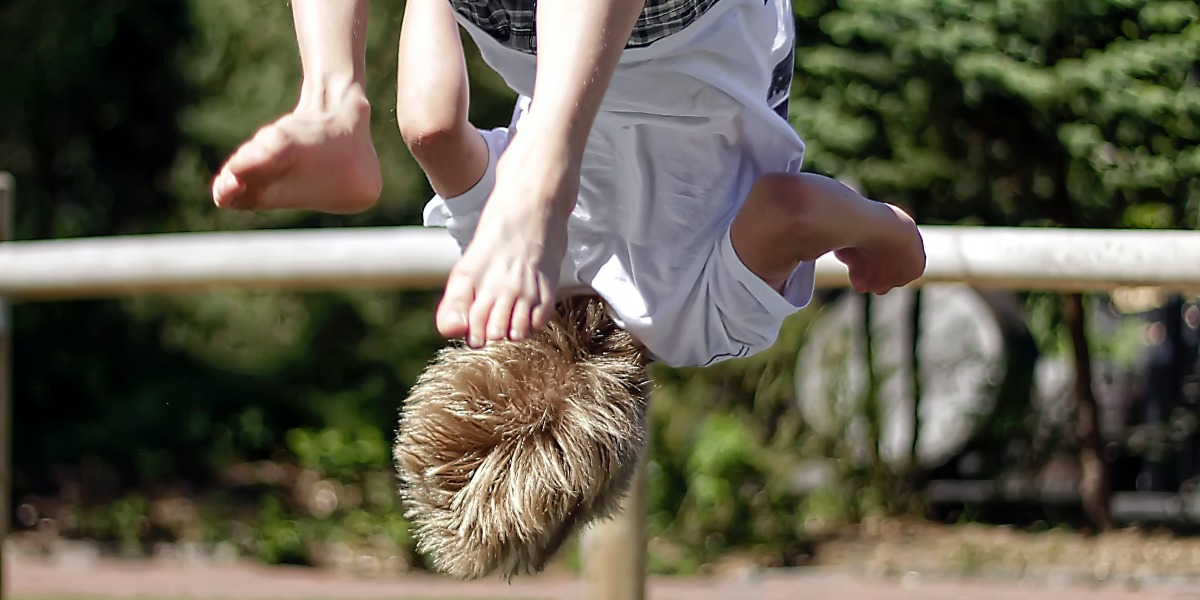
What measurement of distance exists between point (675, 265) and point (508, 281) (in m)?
0.53

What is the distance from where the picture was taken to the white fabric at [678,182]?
5.69ft

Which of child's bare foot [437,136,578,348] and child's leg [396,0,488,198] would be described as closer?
child's bare foot [437,136,578,348]

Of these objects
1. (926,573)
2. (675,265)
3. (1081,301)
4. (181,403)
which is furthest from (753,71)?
(181,403)

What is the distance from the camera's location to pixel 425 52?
63.0 inches

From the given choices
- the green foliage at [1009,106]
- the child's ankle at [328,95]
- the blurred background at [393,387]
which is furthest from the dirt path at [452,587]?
the child's ankle at [328,95]

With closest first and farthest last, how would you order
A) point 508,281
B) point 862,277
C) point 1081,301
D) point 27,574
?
point 508,281 < point 862,277 < point 27,574 < point 1081,301

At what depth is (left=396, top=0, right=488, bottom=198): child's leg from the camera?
158cm

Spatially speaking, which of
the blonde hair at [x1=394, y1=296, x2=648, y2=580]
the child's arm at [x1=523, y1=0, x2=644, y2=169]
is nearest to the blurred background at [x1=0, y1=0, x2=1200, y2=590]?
the blonde hair at [x1=394, y1=296, x2=648, y2=580]

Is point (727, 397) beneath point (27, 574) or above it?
above

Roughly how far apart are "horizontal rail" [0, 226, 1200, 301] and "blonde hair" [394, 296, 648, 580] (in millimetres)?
892

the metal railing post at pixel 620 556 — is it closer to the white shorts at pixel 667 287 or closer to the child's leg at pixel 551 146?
the white shorts at pixel 667 287

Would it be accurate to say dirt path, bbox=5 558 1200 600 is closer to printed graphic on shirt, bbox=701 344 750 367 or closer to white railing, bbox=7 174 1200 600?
white railing, bbox=7 174 1200 600

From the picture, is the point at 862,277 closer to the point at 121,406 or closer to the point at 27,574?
the point at 27,574

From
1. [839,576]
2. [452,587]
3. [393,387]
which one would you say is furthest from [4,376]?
[839,576]
